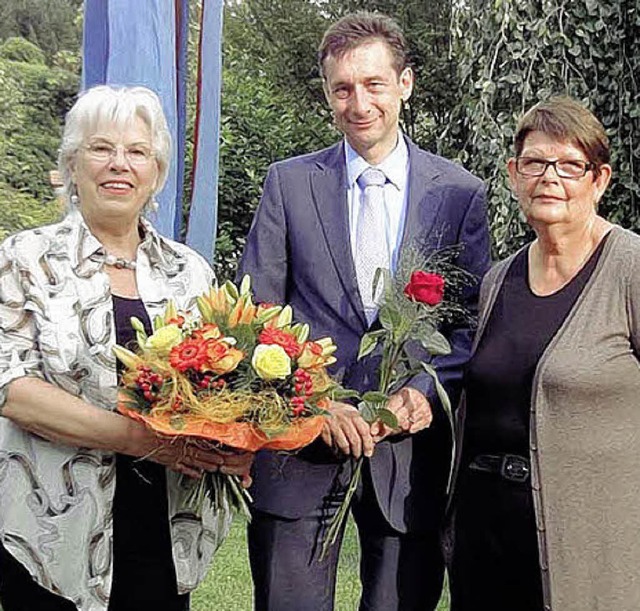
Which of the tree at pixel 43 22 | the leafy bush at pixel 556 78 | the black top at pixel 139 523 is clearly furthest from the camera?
the tree at pixel 43 22

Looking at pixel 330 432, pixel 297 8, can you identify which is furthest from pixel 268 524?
pixel 297 8

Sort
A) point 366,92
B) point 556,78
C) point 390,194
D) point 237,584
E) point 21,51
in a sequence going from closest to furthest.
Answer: point 366,92, point 390,194, point 237,584, point 556,78, point 21,51

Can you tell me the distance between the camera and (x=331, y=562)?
2.90 metres

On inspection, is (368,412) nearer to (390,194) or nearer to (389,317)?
(389,317)

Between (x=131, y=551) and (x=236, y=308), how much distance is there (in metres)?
0.60

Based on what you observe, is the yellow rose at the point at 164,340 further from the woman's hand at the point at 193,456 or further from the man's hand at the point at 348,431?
the man's hand at the point at 348,431

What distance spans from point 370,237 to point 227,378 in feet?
2.49

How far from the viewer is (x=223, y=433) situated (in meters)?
2.19

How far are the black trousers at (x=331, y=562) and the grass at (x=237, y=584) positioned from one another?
6.79ft

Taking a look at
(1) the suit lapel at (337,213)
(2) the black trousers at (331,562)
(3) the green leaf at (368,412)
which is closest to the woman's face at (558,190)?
(1) the suit lapel at (337,213)

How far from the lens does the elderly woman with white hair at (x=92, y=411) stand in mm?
2295

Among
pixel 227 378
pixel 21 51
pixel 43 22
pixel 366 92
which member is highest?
pixel 43 22

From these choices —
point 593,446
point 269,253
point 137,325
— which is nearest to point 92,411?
point 137,325

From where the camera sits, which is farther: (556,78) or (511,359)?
(556,78)
